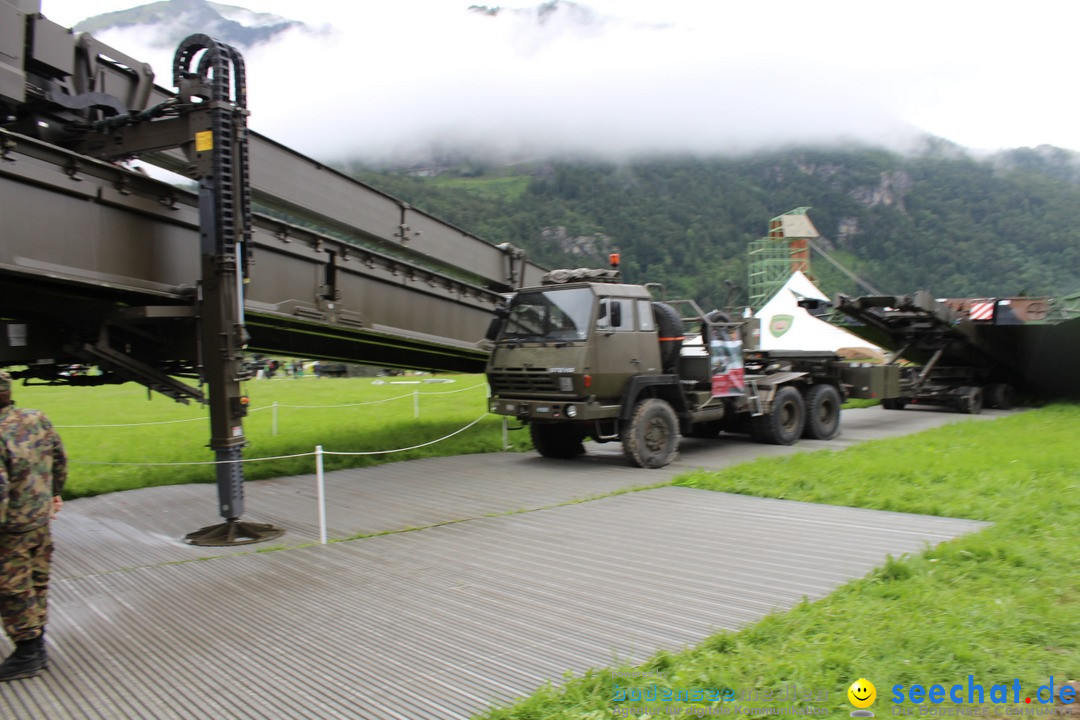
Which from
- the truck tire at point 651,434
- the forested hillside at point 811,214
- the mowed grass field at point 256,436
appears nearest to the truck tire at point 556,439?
the truck tire at point 651,434

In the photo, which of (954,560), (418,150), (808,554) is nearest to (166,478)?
(808,554)

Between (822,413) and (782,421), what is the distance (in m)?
1.20

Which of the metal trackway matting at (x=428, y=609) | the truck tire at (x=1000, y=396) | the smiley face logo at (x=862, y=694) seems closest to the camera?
the smiley face logo at (x=862, y=694)

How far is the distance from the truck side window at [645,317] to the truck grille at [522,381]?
Answer: 5.08 ft

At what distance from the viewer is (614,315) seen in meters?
11.0

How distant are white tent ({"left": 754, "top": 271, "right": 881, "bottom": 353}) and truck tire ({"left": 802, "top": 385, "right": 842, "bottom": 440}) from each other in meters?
20.3

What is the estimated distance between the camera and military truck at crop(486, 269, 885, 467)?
10.7m

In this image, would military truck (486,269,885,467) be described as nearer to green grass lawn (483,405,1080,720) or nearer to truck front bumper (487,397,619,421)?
truck front bumper (487,397,619,421)

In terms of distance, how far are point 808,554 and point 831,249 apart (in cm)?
9493

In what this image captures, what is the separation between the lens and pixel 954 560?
17.8ft

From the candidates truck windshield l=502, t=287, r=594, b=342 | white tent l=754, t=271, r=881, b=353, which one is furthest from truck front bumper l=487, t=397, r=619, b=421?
white tent l=754, t=271, r=881, b=353

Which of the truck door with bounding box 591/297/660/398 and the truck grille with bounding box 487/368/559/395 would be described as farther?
the truck grille with bounding box 487/368/559/395

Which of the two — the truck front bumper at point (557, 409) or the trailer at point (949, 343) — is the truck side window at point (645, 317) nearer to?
the truck front bumper at point (557, 409)

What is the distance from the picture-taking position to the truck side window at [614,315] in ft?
35.4
